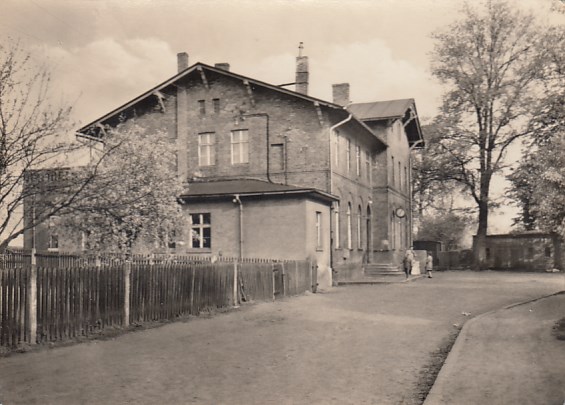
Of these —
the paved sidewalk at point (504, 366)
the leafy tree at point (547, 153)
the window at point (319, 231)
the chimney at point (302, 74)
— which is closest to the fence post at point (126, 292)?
the paved sidewalk at point (504, 366)

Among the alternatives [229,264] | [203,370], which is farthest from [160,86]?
[203,370]

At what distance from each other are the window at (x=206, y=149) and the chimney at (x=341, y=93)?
7.53 m

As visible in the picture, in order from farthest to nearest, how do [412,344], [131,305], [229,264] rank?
[229,264], [131,305], [412,344]

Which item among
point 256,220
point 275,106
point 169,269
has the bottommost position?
point 169,269

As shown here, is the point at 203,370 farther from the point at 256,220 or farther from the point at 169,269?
the point at 256,220

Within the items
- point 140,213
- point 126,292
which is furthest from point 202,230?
point 126,292

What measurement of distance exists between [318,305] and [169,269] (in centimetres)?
470

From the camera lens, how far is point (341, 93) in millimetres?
30641

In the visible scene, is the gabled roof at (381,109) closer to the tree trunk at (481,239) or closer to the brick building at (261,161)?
the brick building at (261,161)

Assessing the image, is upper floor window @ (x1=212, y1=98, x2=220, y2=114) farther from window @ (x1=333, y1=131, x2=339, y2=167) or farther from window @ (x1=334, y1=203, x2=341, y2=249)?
window @ (x1=334, y1=203, x2=341, y2=249)

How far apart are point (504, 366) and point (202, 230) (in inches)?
673

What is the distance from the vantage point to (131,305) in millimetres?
11406

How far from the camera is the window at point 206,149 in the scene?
2617cm

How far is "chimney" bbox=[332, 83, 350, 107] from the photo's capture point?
30297mm
